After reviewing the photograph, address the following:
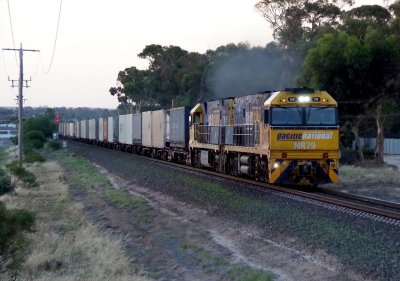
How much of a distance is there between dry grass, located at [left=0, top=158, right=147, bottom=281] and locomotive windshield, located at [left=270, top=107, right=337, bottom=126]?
656 cm

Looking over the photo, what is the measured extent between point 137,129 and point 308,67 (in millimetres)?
16094

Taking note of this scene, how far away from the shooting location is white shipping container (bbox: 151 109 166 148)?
37.0 metres

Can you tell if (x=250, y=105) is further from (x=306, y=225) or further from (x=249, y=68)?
(x=249, y=68)

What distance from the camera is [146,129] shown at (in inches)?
1652

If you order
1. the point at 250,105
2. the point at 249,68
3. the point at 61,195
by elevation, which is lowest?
the point at 61,195

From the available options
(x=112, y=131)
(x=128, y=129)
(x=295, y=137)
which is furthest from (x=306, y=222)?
(x=112, y=131)

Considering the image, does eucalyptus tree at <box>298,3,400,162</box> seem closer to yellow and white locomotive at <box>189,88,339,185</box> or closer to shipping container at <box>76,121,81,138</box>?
yellow and white locomotive at <box>189,88,339,185</box>

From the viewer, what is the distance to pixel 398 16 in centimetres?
3450

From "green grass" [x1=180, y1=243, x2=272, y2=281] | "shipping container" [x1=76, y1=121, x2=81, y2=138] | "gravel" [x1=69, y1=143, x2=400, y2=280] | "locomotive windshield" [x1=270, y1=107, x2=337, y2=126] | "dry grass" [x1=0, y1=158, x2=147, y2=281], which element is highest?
"locomotive windshield" [x1=270, y1=107, x2=337, y2=126]

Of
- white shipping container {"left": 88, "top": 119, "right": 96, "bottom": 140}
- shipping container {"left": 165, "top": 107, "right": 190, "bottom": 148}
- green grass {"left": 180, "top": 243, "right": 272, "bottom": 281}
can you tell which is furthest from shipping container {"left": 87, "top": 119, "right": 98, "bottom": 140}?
green grass {"left": 180, "top": 243, "right": 272, "bottom": 281}

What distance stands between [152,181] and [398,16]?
18460mm

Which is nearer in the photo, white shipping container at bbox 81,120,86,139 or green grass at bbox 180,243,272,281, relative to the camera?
green grass at bbox 180,243,272,281

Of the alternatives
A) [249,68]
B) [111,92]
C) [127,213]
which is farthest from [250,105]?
[111,92]

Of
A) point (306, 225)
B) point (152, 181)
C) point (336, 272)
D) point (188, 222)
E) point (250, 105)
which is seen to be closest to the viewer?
point (336, 272)
